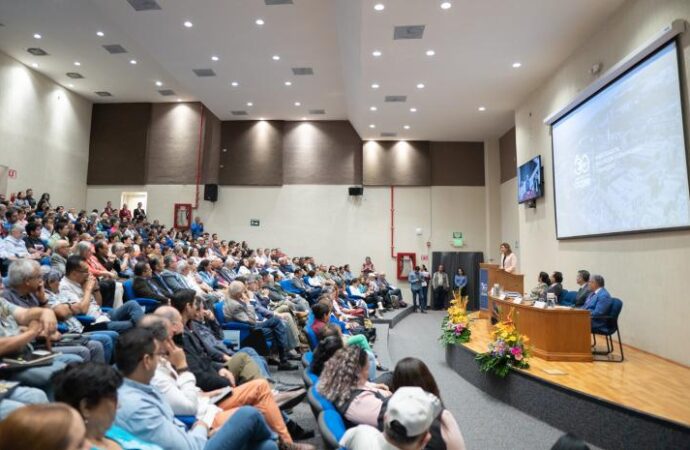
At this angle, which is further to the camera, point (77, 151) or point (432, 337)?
point (77, 151)

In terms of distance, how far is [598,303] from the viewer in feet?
16.1

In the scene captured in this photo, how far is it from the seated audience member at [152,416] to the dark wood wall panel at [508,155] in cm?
1138

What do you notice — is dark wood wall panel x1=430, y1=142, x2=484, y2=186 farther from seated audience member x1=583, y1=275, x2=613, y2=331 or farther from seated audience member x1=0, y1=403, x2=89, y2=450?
seated audience member x1=0, y1=403, x2=89, y2=450

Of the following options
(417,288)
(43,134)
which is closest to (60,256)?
(43,134)

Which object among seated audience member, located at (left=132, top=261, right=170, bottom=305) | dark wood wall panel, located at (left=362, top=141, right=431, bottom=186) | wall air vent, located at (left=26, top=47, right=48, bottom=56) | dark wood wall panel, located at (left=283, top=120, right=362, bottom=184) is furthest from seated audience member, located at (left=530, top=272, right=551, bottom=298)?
wall air vent, located at (left=26, top=47, right=48, bottom=56)

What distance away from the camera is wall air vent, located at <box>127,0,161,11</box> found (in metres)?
7.52

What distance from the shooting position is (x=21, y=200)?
385 inches

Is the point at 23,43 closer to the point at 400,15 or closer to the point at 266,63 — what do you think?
the point at 266,63

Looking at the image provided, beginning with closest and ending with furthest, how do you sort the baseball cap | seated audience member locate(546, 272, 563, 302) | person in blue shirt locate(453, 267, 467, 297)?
the baseball cap, seated audience member locate(546, 272, 563, 302), person in blue shirt locate(453, 267, 467, 297)

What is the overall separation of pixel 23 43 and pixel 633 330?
1396 centimetres

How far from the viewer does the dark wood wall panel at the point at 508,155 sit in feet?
39.2

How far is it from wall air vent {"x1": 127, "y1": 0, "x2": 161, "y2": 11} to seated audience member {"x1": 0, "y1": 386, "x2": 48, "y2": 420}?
7596mm

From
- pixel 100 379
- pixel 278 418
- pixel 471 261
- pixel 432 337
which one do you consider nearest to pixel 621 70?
pixel 432 337

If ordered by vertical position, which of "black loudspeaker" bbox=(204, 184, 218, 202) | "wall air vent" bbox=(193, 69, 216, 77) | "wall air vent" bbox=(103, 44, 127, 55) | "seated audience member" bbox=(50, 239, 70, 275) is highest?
"wall air vent" bbox=(103, 44, 127, 55)
